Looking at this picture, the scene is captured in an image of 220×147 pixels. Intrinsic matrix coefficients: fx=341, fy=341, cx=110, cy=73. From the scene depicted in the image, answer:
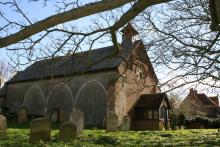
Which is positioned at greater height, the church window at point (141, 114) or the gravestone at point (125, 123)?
the church window at point (141, 114)

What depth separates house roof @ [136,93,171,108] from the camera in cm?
3362

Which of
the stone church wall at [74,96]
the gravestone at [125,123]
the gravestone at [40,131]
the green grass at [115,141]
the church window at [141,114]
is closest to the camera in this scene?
the green grass at [115,141]

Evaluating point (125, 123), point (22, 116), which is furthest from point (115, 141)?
point (22, 116)

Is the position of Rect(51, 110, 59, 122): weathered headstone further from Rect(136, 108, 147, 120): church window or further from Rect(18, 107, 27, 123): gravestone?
Rect(136, 108, 147, 120): church window

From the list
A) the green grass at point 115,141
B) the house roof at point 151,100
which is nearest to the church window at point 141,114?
the house roof at point 151,100

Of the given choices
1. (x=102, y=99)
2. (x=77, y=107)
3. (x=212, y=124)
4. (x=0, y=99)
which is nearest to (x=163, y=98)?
(x=102, y=99)

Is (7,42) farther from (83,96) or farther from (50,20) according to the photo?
(83,96)

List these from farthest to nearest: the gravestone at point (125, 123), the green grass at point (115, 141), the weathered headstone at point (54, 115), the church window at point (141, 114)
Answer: the weathered headstone at point (54, 115), the church window at point (141, 114), the gravestone at point (125, 123), the green grass at point (115, 141)

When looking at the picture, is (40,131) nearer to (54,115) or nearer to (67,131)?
(67,131)

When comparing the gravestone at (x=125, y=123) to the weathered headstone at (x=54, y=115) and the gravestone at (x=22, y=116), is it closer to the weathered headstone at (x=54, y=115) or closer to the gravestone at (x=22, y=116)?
the weathered headstone at (x=54, y=115)

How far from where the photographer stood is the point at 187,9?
46.3ft

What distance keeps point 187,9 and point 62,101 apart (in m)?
25.1

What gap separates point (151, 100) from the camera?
34500 millimetres

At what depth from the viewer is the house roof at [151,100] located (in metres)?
33.6
